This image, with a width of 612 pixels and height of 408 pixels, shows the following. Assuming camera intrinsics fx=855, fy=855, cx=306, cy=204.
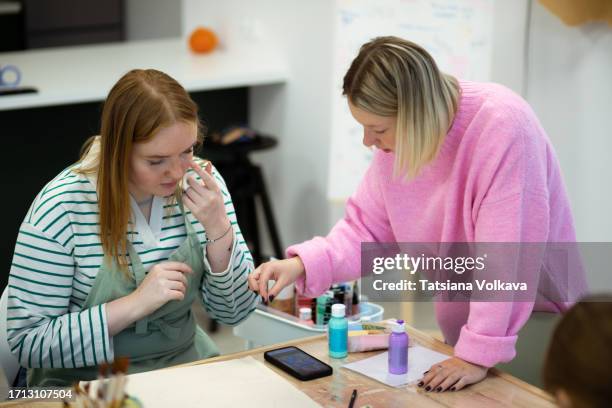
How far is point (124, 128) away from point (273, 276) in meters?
0.45

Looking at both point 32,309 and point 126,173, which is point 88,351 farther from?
point 126,173

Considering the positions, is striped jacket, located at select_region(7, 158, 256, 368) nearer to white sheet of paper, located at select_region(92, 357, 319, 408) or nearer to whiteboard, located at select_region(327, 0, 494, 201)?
white sheet of paper, located at select_region(92, 357, 319, 408)

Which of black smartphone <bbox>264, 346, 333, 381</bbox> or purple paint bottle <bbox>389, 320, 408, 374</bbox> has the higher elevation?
purple paint bottle <bbox>389, 320, 408, 374</bbox>

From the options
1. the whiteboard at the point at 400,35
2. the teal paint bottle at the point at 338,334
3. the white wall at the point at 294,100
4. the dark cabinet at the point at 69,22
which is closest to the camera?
the teal paint bottle at the point at 338,334

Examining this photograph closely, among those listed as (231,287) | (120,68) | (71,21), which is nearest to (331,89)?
(120,68)

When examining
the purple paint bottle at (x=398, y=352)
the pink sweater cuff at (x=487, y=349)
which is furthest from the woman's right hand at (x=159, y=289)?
the pink sweater cuff at (x=487, y=349)

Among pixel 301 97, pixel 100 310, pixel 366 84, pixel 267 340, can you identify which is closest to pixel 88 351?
pixel 100 310

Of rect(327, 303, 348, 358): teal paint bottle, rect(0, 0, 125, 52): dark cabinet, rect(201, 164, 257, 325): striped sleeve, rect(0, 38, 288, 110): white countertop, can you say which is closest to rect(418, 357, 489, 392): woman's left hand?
rect(327, 303, 348, 358): teal paint bottle

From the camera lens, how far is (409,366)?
68.6 inches

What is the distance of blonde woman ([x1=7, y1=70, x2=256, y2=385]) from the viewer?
5.73 ft

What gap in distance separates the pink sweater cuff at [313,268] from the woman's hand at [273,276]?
0.03 meters

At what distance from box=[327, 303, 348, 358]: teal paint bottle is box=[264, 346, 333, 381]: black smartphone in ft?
0.18

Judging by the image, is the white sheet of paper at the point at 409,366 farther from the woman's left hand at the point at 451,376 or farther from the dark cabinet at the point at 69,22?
the dark cabinet at the point at 69,22

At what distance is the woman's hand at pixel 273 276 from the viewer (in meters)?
1.85
